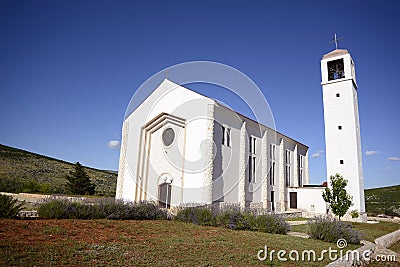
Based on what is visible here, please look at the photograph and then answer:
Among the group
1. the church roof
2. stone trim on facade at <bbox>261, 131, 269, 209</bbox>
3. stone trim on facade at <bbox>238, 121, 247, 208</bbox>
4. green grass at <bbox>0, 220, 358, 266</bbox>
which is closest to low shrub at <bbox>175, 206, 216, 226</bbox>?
green grass at <bbox>0, 220, 358, 266</bbox>

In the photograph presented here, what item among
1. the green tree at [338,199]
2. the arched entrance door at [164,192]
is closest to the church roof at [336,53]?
the green tree at [338,199]

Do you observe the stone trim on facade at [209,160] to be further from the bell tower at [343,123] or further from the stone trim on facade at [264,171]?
the bell tower at [343,123]

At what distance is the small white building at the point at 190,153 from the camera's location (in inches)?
770

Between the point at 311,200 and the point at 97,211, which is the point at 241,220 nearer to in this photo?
the point at 97,211

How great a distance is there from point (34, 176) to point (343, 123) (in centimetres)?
3652

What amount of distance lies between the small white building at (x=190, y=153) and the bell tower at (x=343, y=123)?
5.67m

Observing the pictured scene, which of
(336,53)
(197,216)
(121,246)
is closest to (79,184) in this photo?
(197,216)

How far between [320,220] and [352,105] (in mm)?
17206

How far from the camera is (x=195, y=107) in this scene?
67.8 ft

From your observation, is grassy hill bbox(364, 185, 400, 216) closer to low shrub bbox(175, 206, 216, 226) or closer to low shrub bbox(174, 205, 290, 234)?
low shrub bbox(174, 205, 290, 234)

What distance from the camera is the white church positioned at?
19828 millimetres

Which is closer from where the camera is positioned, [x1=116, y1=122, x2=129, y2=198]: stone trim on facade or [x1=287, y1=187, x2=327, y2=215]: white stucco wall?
[x1=116, y1=122, x2=129, y2=198]: stone trim on facade

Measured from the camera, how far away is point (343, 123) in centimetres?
2514

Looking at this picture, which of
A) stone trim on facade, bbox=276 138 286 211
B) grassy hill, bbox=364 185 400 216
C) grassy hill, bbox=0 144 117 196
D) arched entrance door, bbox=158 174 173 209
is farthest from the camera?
grassy hill, bbox=364 185 400 216
